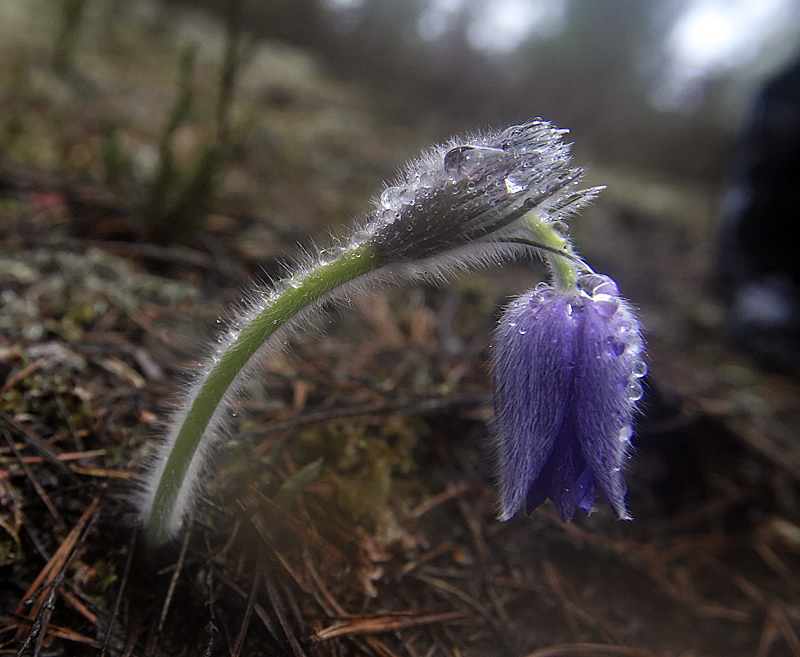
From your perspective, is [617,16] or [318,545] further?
[617,16]

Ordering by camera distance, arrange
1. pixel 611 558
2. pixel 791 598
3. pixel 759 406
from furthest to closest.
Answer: pixel 759 406, pixel 791 598, pixel 611 558

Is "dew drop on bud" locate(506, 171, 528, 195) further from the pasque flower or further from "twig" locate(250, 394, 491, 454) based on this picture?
"twig" locate(250, 394, 491, 454)

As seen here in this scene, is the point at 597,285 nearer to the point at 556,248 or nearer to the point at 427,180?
the point at 556,248

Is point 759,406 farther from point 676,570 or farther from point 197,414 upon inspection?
point 197,414

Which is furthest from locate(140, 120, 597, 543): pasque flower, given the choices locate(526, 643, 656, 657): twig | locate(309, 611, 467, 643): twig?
locate(526, 643, 656, 657): twig

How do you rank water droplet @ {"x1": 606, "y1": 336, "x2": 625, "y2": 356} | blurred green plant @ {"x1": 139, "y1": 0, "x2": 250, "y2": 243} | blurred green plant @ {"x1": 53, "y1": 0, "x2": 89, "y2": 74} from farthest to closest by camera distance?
blurred green plant @ {"x1": 53, "y1": 0, "x2": 89, "y2": 74} → blurred green plant @ {"x1": 139, "y1": 0, "x2": 250, "y2": 243} → water droplet @ {"x1": 606, "y1": 336, "x2": 625, "y2": 356}

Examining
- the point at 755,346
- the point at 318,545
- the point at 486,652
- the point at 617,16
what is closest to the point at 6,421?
the point at 318,545
